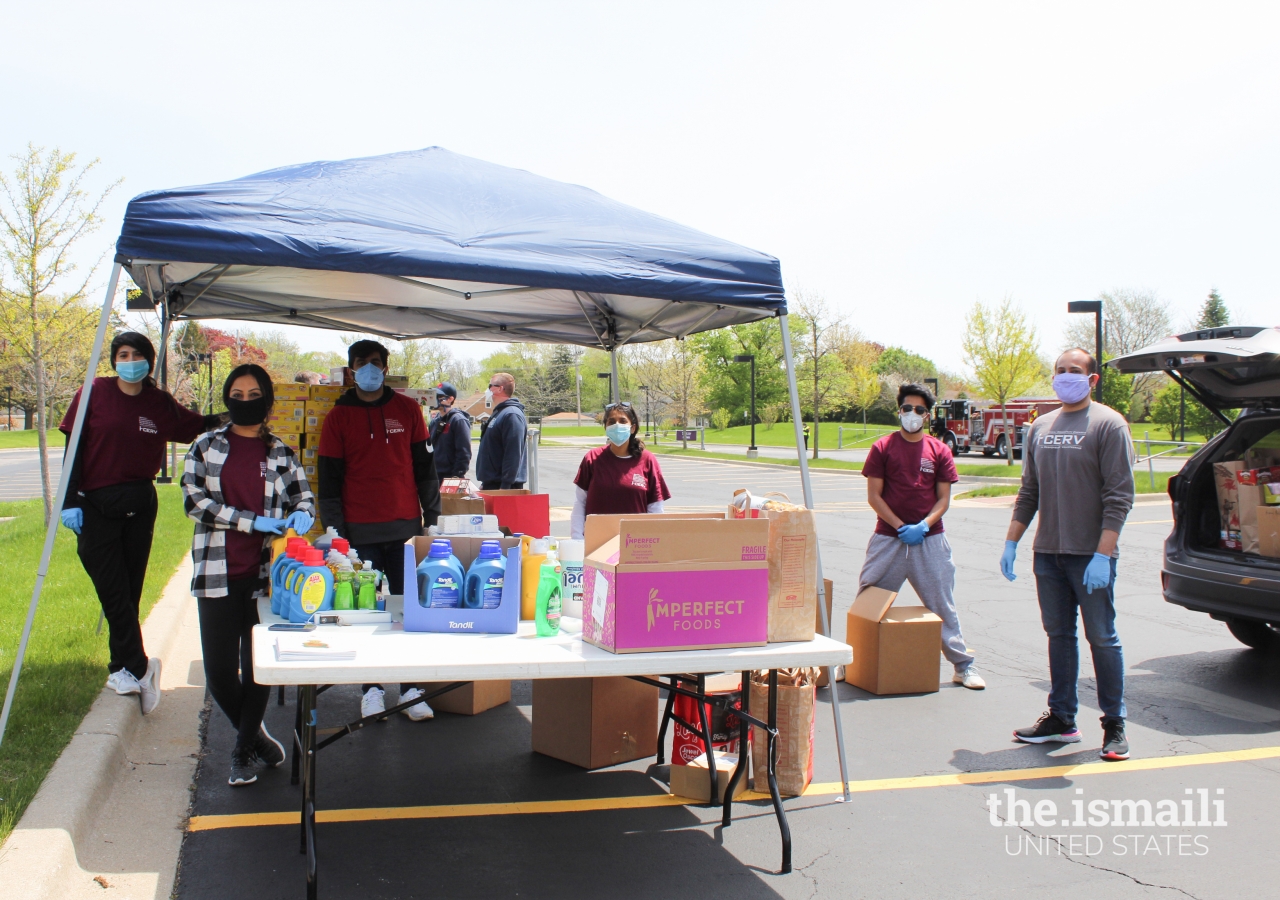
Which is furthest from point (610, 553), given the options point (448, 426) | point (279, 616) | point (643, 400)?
point (643, 400)

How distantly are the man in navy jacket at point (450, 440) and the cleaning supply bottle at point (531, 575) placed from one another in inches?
163

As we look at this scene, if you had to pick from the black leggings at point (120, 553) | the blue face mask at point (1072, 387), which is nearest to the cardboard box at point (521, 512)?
the black leggings at point (120, 553)

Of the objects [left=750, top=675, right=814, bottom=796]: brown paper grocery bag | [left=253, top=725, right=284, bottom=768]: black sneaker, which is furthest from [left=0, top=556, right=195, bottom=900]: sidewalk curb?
[left=750, top=675, right=814, bottom=796]: brown paper grocery bag

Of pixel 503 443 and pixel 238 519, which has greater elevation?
pixel 503 443

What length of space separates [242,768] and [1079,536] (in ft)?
13.9

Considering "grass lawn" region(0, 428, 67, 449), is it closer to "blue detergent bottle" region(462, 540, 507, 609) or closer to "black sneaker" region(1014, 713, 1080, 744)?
"blue detergent bottle" region(462, 540, 507, 609)

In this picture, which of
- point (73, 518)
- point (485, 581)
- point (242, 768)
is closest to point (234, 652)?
point (242, 768)

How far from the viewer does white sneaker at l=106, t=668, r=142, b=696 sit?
15.7 ft

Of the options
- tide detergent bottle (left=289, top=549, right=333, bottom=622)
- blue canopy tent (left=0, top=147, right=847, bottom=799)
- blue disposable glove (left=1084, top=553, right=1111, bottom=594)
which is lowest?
blue disposable glove (left=1084, top=553, right=1111, bottom=594)

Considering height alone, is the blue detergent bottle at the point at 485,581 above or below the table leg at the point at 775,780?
above

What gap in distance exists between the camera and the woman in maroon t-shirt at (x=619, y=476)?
5168 mm

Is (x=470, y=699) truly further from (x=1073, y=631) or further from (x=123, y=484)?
(x=1073, y=631)

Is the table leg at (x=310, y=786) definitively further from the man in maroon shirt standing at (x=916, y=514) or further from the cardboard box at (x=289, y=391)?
the man in maroon shirt standing at (x=916, y=514)

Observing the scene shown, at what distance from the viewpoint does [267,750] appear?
4.30 m
